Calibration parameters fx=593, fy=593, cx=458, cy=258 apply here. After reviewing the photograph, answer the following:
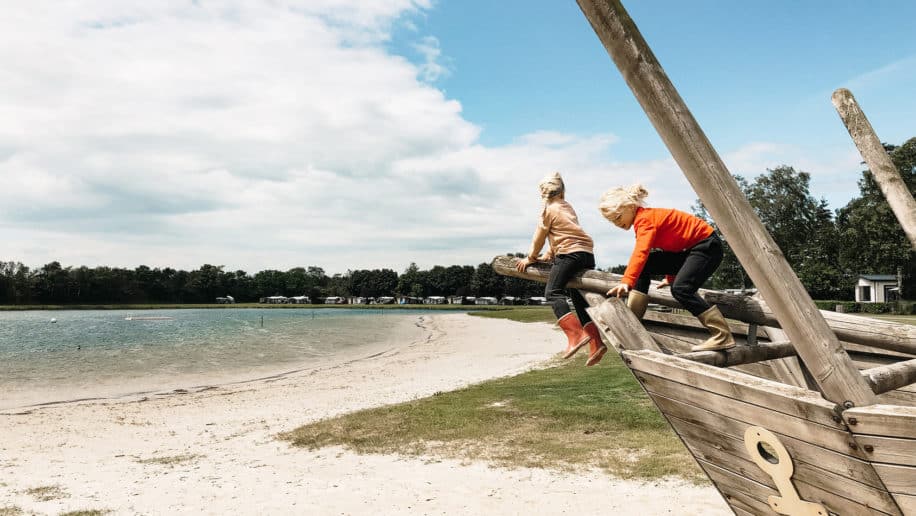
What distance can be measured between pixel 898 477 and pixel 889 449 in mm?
131

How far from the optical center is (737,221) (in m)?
2.20

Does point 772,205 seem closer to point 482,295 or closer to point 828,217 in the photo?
point 828,217

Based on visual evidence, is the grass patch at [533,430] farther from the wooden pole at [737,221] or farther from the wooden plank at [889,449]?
the wooden pole at [737,221]

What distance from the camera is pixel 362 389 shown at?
2002cm

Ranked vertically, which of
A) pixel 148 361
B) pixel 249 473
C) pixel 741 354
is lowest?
pixel 148 361

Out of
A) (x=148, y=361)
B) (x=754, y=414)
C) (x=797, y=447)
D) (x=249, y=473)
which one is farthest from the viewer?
(x=148, y=361)

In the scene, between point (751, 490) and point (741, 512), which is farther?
point (741, 512)

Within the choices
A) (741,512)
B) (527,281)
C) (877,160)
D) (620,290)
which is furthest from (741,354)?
(527,281)

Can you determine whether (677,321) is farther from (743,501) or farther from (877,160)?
(877,160)

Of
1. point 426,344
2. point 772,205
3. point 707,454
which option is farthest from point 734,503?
point 772,205

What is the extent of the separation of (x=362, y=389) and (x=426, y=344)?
2060 centimetres

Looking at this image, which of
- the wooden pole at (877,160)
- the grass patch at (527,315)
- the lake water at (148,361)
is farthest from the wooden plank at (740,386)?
the grass patch at (527,315)

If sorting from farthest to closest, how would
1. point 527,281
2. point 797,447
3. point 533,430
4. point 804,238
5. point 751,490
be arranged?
point 527,281
point 804,238
point 533,430
point 751,490
point 797,447

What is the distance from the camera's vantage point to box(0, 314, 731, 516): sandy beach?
778 centimetres
